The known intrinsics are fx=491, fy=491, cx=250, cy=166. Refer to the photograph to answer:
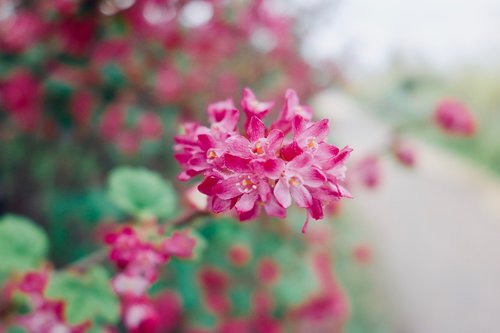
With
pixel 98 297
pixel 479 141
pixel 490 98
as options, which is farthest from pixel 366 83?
pixel 98 297

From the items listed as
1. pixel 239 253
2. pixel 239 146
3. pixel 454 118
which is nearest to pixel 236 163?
pixel 239 146

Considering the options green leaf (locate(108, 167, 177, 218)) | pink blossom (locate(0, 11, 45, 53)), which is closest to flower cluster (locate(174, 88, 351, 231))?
green leaf (locate(108, 167, 177, 218))

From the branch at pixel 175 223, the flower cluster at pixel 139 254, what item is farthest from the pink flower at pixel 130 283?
the branch at pixel 175 223

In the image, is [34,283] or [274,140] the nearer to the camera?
[274,140]

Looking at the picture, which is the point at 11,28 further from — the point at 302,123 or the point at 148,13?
the point at 302,123

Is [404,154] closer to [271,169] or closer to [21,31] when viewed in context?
[271,169]
